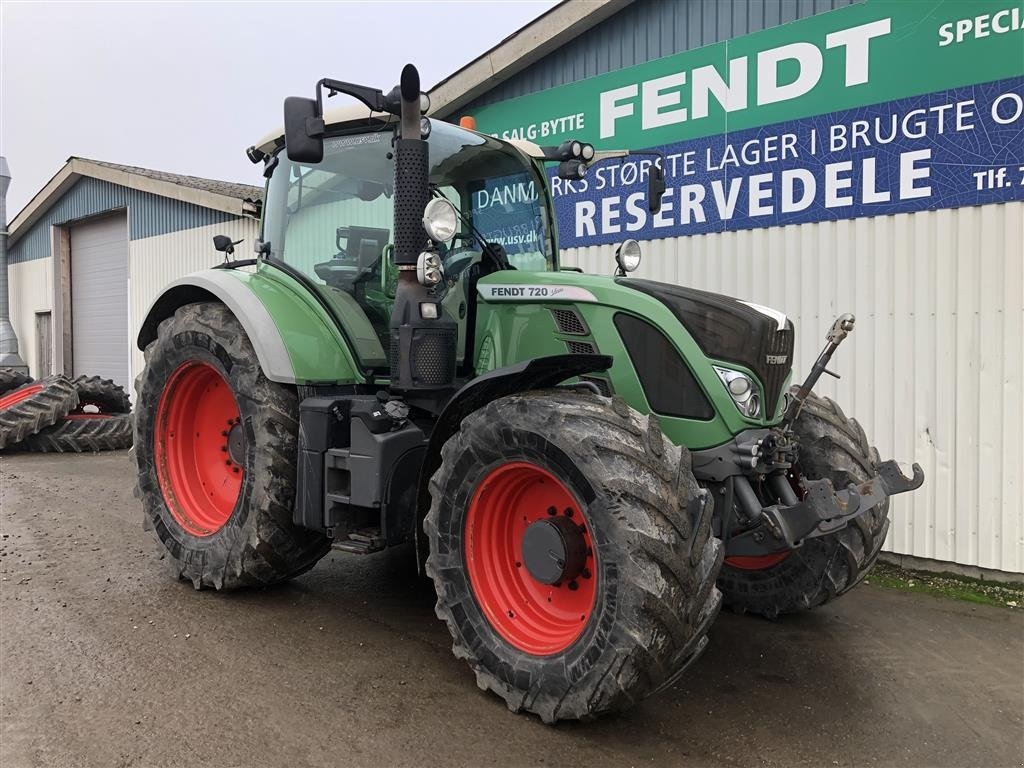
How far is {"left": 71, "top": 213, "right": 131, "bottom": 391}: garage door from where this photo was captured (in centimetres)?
1535

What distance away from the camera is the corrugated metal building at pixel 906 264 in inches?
201

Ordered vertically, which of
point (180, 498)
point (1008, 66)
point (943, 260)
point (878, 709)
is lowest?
point (878, 709)

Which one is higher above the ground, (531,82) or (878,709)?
(531,82)

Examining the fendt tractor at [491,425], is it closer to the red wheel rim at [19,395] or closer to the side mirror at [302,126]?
the side mirror at [302,126]

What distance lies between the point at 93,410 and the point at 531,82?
27.0 feet

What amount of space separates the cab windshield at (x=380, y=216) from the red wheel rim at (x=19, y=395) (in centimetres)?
721

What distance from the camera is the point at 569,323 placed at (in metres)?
3.79

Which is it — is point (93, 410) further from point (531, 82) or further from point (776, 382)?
point (776, 382)

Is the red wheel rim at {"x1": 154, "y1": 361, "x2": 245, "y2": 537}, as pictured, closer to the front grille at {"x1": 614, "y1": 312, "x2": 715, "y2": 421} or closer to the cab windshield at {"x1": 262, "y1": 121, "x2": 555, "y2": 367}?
the cab windshield at {"x1": 262, "y1": 121, "x2": 555, "y2": 367}

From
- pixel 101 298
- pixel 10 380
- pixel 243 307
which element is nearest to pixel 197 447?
pixel 243 307

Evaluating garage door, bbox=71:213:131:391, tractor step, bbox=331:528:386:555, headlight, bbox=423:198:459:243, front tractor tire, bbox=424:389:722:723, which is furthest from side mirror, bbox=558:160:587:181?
garage door, bbox=71:213:131:391

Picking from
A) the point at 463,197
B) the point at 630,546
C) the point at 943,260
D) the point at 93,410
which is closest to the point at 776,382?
the point at 630,546

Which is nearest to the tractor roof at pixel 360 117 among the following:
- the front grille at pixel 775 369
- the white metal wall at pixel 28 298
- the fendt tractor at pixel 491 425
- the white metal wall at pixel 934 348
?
the fendt tractor at pixel 491 425

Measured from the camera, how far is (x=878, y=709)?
3.48 meters
